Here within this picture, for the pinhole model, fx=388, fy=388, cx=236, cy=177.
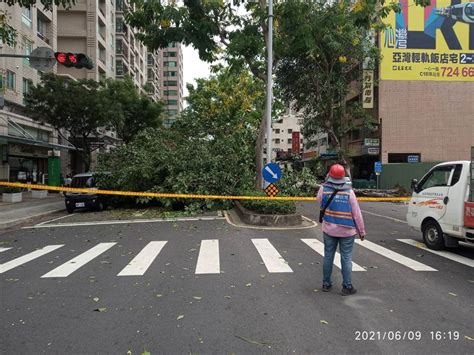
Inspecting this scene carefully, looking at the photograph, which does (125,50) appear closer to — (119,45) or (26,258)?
(119,45)

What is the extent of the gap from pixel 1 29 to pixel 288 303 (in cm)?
858

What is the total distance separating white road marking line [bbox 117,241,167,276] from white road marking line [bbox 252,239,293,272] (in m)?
2.15

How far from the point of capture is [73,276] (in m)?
6.35

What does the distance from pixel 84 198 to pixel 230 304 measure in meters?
13.3

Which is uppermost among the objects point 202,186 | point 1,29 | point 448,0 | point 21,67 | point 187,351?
point 448,0

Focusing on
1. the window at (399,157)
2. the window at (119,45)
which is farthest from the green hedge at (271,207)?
the window at (119,45)

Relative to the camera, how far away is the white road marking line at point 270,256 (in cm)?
674

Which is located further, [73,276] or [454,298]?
[73,276]

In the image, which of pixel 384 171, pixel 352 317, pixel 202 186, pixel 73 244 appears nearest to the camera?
pixel 352 317

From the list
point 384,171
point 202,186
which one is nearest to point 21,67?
point 202,186

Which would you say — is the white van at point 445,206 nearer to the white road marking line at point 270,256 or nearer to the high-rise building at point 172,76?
the white road marking line at point 270,256

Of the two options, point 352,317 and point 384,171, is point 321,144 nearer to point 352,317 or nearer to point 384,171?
point 384,171

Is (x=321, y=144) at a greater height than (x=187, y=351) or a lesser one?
greater

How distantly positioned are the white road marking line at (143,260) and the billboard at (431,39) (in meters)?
29.9
